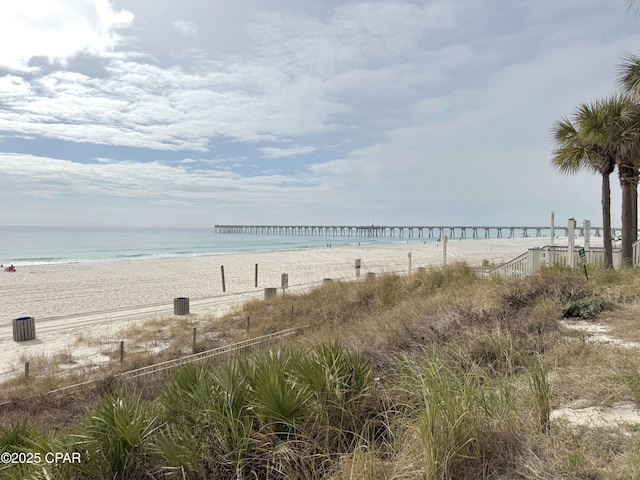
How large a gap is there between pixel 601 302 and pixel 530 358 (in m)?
3.99

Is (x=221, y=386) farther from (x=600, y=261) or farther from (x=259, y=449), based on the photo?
(x=600, y=261)

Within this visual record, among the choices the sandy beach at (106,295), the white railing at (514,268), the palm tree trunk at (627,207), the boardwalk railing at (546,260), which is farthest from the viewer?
the white railing at (514,268)

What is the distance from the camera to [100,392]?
20.6 ft

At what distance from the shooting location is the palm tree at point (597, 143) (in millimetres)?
12148

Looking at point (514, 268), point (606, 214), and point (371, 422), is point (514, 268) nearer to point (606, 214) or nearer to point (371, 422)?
point (606, 214)

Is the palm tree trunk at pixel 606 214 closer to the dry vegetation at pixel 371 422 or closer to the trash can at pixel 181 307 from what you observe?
the dry vegetation at pixel 371 422

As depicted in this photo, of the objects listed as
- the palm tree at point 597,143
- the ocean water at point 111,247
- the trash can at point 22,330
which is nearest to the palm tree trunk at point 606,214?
the palm tree at point 597,143

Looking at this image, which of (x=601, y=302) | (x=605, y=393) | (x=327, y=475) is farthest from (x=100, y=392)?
(x=601, y=302)

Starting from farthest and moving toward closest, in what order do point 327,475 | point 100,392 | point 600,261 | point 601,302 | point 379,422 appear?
point 600,261, point 601,302, point 100,392, point 379,422, point 327,475

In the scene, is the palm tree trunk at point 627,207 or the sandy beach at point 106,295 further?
the palm tree trunk at point 627,207

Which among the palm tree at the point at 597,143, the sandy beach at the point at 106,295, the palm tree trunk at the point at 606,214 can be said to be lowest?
the sandy beach at the point at 106,295

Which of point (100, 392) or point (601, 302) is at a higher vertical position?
point (601, 302)

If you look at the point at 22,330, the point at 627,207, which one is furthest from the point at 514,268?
the point at 22,330

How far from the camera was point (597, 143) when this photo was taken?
40.8 ft
